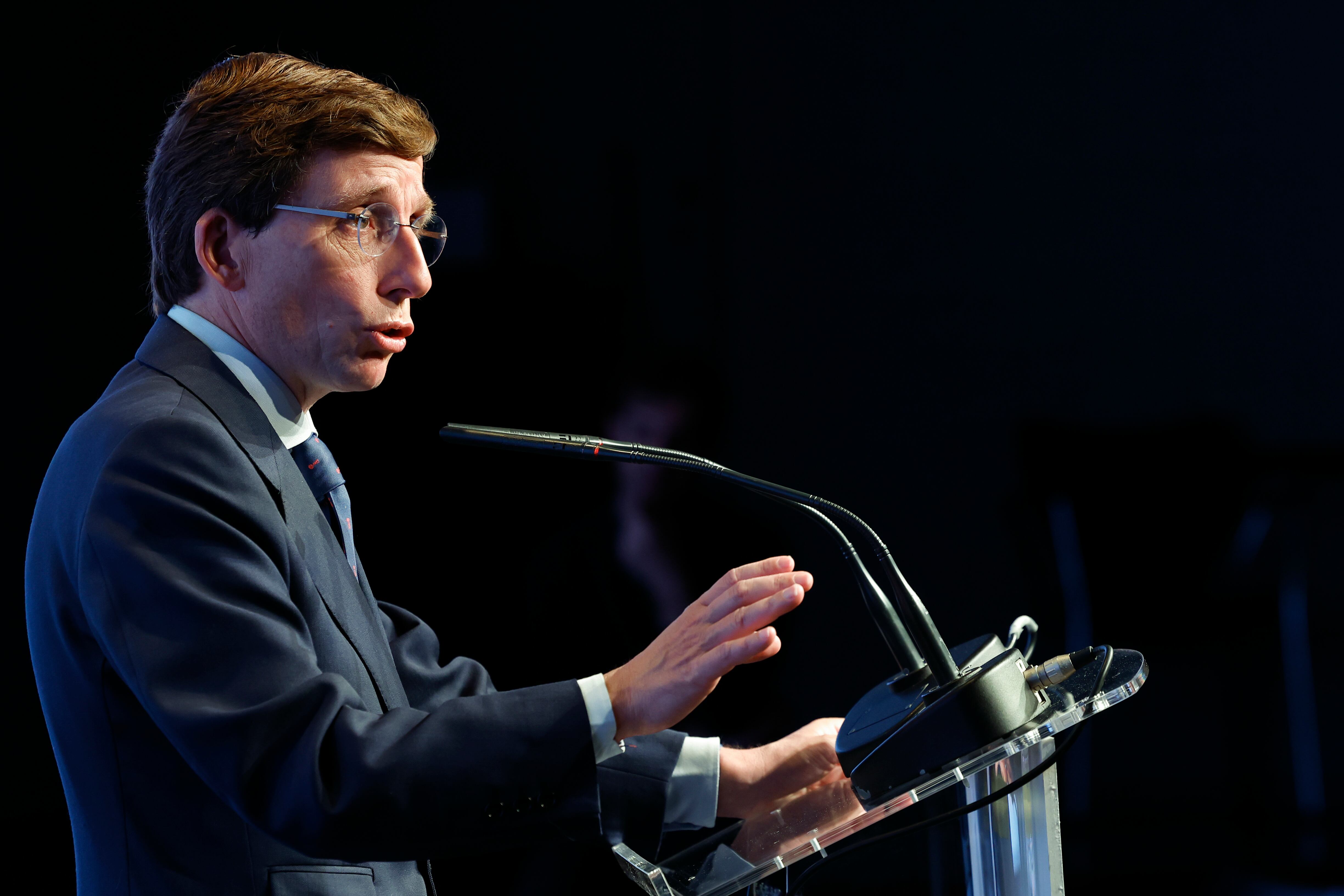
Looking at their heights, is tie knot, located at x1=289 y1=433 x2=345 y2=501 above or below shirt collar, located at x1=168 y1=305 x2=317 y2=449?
below

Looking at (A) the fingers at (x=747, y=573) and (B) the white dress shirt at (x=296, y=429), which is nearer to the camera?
(A) the fingers at (x=747, y=573)

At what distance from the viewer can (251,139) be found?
1.11m

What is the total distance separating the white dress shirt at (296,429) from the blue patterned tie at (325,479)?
0.01 metres

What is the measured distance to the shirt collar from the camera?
1094 millimetres

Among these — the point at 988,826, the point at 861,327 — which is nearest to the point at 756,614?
the point at 988,826

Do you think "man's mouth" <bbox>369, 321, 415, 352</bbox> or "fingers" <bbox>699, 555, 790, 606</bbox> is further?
"man's mouth" <bbox>369, 321, 415, 352</bbox>

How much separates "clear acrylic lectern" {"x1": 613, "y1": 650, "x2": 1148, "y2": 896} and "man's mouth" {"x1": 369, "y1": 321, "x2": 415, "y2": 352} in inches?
22.3

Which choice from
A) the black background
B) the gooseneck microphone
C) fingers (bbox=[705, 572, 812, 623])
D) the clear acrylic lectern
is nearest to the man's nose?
the gooseneck microphone

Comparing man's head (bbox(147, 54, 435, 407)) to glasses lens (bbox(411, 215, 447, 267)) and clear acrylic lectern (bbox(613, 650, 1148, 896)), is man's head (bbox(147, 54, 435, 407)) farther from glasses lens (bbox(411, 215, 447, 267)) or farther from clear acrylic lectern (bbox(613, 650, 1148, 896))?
clear acrylic lectern (bbox(613, 650, 1148, 896))

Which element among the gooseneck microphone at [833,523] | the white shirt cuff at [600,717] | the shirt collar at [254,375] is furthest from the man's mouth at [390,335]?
the white shirt cuff at [600,717]

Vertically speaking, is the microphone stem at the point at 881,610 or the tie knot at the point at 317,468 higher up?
the tie knot at the point at 317,468

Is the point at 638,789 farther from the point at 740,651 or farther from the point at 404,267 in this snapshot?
the point at 404,267

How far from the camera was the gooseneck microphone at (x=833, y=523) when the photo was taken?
2.89 feet

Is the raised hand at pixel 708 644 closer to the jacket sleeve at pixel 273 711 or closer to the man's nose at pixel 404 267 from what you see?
the jacket sleeve at pixel 273 711
